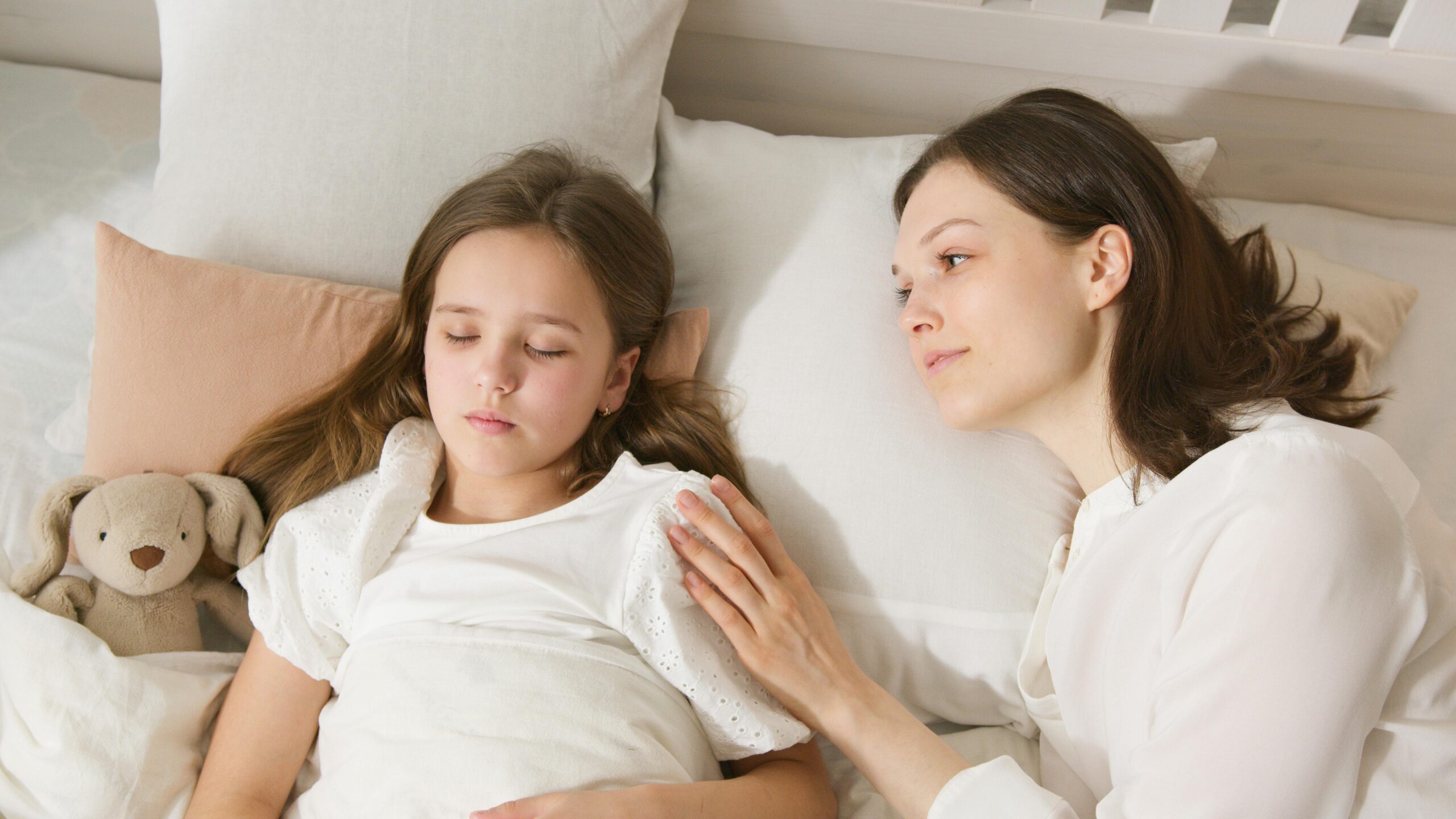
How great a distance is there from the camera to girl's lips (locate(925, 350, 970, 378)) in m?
1.25

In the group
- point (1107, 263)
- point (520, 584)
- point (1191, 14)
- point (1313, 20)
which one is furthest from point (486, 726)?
point (1313, 20)

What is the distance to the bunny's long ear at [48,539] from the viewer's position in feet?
4.00

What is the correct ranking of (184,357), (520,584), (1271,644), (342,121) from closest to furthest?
(1271,644) < (520,584) < (184,357) < (342,121)

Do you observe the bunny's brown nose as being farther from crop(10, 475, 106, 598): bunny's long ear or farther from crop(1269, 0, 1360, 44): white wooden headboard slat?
crop(1269, 0, 1360, 44): white wooden headboard slat

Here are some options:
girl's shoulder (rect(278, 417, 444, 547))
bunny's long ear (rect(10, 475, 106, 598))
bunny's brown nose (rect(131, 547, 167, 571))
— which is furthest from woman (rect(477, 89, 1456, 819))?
bunny's long ear (rect(10, 475, 106, 598))

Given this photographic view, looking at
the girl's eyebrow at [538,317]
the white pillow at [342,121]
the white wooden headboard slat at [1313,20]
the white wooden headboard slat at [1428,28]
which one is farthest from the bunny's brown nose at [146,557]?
the white wooden headboard slat at [1428,28]

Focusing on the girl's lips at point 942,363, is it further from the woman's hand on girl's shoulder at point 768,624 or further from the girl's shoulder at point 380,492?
the girl's shoulder at point 380,492

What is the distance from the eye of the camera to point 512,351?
1205 mm

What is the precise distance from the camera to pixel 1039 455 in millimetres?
1382

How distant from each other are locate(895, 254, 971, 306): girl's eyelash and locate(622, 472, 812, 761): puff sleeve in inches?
19.1

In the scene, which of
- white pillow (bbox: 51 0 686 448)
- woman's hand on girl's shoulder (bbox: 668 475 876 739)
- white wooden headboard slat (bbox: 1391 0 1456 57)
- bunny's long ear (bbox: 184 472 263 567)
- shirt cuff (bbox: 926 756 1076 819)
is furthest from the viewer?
white wooden headboard slat (bbox: 1391 0 1456 57)

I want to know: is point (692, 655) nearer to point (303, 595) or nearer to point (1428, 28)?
point (303, 595)

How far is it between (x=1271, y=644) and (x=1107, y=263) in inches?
19.6


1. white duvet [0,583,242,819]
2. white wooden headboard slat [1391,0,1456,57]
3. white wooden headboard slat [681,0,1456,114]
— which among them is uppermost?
white wooden headboard slat [1391,0,1456,57]
